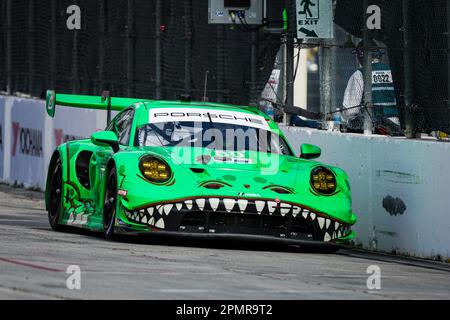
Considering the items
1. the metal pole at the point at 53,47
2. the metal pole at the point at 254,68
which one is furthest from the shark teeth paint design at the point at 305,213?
the metal pole at the point at 53,47

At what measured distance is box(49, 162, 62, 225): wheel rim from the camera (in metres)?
14.6

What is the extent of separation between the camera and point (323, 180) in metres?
12.7

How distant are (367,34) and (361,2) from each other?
1.66ft

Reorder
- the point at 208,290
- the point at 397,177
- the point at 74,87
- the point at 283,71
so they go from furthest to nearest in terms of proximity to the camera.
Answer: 1. the point at 74,87
2. the point at 283,71
3. the point at 397,177
4. the point at 208,290

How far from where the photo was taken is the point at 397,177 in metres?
13.5

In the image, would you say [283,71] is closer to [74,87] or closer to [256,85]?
[256,85]

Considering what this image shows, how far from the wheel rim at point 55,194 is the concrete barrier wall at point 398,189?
2.67 metres

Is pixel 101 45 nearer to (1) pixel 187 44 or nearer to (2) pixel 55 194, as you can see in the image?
(1) pixel 187 44

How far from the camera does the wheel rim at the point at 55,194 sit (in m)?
14.6

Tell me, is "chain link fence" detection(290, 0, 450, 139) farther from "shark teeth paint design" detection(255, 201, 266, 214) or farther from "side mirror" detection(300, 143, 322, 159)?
"shark teeth paint design" detection(255, 201, 266, 214)

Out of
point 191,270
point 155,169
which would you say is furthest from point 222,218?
point 191,270

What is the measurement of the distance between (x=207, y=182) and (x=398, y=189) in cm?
209

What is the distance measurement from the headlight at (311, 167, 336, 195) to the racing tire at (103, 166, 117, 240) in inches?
66.1

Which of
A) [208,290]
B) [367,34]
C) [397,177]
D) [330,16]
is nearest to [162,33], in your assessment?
[330,16]
